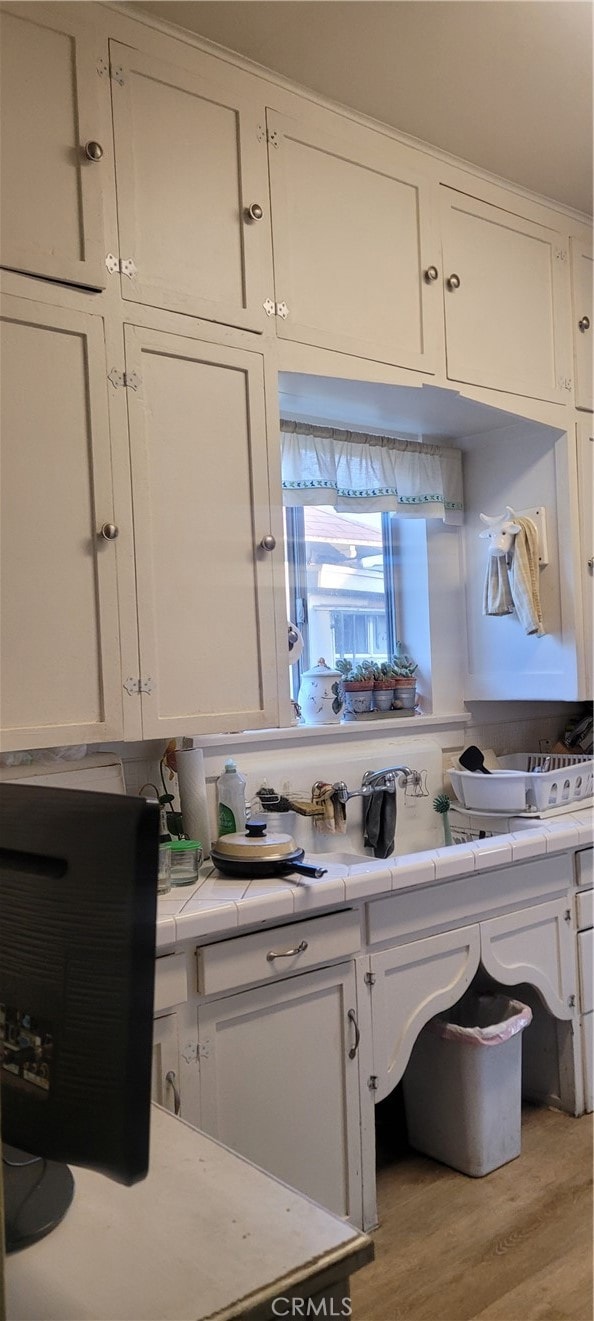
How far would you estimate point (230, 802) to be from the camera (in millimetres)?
2311

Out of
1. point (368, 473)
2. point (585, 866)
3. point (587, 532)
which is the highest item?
point (368, 473)

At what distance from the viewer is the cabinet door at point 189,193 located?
188 cm

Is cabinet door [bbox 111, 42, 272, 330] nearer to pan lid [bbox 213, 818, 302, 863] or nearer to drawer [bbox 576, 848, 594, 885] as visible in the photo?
pan lid [bbox 213, 818, 302, 863]

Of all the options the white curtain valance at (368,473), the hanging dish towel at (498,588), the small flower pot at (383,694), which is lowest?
the small flower pot at (383,694)

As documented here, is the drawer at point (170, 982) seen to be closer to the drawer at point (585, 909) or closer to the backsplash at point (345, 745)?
the backsplash at point (345, 745)

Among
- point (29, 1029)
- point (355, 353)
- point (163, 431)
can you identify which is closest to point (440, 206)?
point (355, 353)

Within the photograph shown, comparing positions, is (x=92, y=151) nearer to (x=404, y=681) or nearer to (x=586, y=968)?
(x=404, y=681)

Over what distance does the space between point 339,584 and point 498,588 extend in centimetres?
51

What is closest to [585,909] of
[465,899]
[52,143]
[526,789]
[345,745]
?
[526,789]

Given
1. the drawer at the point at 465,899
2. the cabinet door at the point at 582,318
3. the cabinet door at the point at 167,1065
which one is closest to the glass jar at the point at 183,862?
the cabinet door at the point at 167,1065

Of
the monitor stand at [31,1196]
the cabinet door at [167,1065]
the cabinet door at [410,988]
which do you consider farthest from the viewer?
the cabinet door at [410,988]

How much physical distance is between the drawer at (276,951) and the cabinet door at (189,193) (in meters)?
1.35

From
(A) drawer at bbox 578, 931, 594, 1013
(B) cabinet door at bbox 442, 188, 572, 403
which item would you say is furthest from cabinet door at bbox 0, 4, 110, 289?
(A) drawer at bbox 578, 931, 594, 1013

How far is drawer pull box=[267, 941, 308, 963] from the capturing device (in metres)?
1.86
